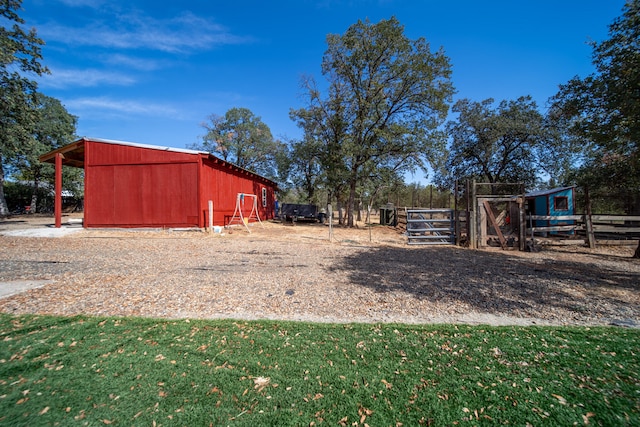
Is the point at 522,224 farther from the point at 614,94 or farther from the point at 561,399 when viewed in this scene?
the point at 561,399

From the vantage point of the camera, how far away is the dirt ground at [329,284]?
4.32m

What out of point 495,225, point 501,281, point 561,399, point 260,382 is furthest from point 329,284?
point 495,225

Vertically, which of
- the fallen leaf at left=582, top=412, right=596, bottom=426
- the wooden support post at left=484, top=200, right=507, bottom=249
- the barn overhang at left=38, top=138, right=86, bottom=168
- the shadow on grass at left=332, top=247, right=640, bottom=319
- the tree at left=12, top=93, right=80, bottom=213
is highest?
the tree at left=12, top=93, right=80, bottom=213

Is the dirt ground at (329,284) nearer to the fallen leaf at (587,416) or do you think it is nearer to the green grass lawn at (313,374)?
the green grass lawn at (313,374)

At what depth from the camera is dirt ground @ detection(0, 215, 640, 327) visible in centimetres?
432

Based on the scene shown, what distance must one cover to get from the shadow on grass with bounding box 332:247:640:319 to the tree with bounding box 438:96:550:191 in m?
15.1

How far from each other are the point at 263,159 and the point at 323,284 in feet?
112

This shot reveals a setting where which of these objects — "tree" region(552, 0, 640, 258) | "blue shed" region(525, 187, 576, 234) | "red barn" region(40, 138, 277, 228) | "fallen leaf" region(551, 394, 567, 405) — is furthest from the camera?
"blue shed" region(525, 187, 576, 234)

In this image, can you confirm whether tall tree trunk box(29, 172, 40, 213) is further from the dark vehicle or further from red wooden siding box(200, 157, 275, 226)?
the dark vehicle

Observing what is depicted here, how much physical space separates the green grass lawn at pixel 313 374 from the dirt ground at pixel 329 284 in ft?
1.98

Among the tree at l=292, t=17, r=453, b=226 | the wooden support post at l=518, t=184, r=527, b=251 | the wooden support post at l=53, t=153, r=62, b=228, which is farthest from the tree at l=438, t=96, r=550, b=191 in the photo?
the wooden support post at l=53, t=153, r=62, b=228

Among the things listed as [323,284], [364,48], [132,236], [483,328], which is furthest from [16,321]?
[364,48]

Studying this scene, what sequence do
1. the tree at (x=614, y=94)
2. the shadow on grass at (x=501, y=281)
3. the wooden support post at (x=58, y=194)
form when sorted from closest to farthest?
the shadow on grass at (x=501, y=281)
the tree at (x=614, y=94)
the wooden support post at (x=58, y=194)

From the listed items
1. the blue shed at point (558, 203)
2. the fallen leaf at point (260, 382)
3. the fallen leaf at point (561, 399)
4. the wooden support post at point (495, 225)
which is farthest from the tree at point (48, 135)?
the blue shed at point (558, 203)
